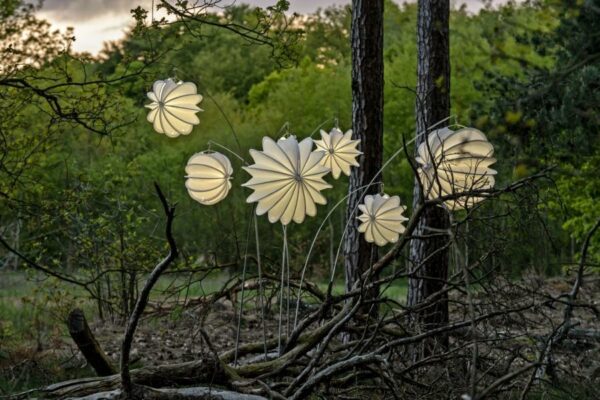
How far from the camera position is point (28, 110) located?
91.6 ft

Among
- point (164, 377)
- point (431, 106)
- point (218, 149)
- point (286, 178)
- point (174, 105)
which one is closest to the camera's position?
point (164, 377)

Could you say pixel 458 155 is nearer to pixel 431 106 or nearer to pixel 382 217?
pixel 382 217

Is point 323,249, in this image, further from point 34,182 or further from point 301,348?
point 301,348

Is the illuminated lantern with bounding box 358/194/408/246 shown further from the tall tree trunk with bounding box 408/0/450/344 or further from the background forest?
the tall tree trunk with bounding box 408/0/450/344

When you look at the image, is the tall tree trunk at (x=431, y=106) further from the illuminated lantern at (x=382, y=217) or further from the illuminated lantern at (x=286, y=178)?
the illuminated lantern at (x=286, y=178)

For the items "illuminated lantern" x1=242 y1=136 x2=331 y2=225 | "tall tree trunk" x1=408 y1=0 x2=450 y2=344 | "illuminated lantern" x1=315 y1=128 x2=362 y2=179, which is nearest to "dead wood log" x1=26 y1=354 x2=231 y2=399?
"illuminated lantern" x1=242 y1=136 x2=331 y2=225

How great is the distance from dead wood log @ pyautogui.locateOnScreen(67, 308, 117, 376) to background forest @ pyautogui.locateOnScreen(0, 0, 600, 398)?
0.80m

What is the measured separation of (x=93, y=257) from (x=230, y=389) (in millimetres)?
6110

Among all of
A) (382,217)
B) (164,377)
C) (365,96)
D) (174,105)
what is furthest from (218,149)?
(164,377)

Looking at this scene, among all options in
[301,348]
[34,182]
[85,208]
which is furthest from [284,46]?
[85,208]

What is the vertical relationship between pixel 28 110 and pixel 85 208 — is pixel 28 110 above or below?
above

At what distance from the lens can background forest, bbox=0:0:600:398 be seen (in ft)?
21.6

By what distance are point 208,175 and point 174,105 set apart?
657 millimetres

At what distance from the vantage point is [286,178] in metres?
5.69
